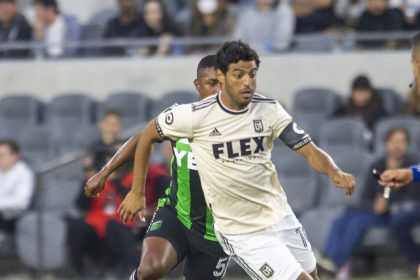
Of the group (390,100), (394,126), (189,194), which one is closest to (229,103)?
(189,194)

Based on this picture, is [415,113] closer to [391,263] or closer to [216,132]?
[391,263]

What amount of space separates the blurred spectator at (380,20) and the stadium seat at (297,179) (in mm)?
2050

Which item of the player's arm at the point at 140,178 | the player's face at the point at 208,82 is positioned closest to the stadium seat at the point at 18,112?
the player's face at the point at 208,82

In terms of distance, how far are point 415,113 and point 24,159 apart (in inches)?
165

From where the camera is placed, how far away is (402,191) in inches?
556

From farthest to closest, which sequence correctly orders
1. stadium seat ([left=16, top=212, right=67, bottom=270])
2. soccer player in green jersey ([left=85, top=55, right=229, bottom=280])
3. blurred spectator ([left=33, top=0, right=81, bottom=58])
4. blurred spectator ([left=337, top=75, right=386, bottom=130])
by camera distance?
blurred spectator ([left=33, top=0, right=81, bottom=58]) → blurred spectator ([left=337, top=75, right=386, bottom=130]) → stadium seat ([left=16, top=212, right=67, bottom=270]) → soccer player in green jersey ([left=85, top=55, right=229, bottom=280])

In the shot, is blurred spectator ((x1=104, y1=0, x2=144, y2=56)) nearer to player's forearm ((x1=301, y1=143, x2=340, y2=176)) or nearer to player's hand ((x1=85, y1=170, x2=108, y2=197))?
player's hand ((x1=85, y1=170, x2=108, y2=197))

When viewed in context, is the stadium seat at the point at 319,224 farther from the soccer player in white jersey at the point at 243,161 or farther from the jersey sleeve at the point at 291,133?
the jersey sleeve at the point at 291,133

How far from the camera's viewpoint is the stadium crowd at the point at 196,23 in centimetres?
1634

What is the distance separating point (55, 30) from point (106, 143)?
2630mm

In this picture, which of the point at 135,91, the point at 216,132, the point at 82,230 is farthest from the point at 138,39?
the point at 216,132

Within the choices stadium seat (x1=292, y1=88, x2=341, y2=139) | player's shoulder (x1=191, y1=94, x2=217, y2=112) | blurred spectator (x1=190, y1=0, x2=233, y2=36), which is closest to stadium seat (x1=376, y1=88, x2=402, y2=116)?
stadium seat (x1=292, y1=88, x2=341, y2=139)

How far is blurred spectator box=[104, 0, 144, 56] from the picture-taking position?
17016 millimetres

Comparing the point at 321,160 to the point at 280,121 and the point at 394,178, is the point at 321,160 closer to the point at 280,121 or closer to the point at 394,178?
the point at 280,121
